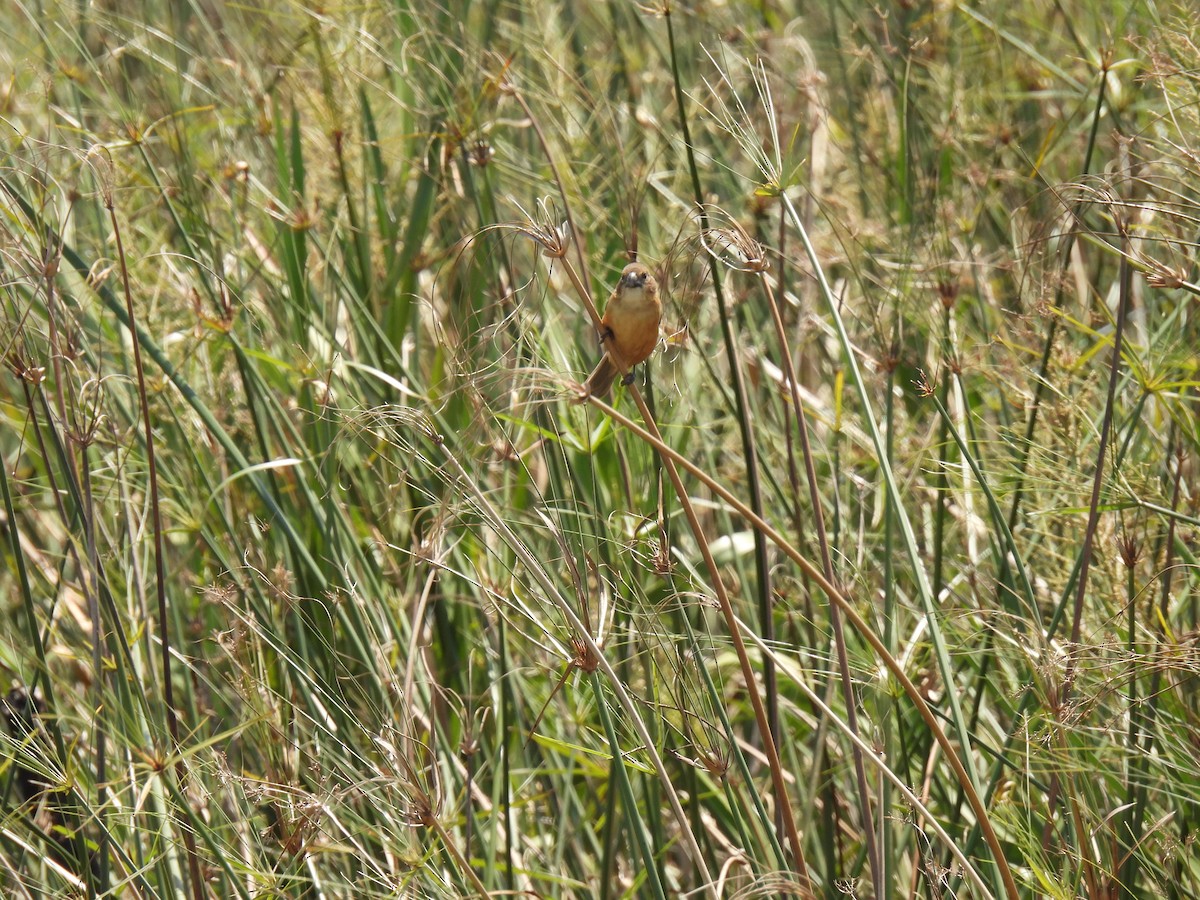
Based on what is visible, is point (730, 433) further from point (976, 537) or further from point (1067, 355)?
point (1067, 355)

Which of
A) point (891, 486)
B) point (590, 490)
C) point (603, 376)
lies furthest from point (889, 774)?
point (590, 490)

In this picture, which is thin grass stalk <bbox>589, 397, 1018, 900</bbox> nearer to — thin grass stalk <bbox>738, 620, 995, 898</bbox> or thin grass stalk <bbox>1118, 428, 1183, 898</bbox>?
thin grass stalk <bbox>738, 620, 995, 898</bbox>

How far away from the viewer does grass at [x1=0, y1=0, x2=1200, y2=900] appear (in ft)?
4.05

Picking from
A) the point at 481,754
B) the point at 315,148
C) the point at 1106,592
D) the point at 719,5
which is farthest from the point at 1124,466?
the point at 719,5

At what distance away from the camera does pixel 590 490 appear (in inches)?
75.7

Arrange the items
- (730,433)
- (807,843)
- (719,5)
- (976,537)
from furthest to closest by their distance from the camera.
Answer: (719,5) < (730,433) < (976,537) < (807,843)

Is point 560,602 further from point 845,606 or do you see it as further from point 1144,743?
point 1144,743

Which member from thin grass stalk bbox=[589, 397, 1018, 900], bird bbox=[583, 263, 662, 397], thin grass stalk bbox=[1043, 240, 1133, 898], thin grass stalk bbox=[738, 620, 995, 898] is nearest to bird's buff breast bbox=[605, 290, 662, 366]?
bird bbox=[583, 263, 662, 397]

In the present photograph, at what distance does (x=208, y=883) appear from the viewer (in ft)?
5.07

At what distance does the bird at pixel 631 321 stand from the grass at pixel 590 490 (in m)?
0.08

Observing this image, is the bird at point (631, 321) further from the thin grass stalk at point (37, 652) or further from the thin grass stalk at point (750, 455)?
the thin grass stalk at point (37, 652)

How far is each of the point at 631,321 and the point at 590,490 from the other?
2.80 ft

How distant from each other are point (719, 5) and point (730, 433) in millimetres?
1522

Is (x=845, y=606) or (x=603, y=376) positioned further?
(x=603, y=376)
